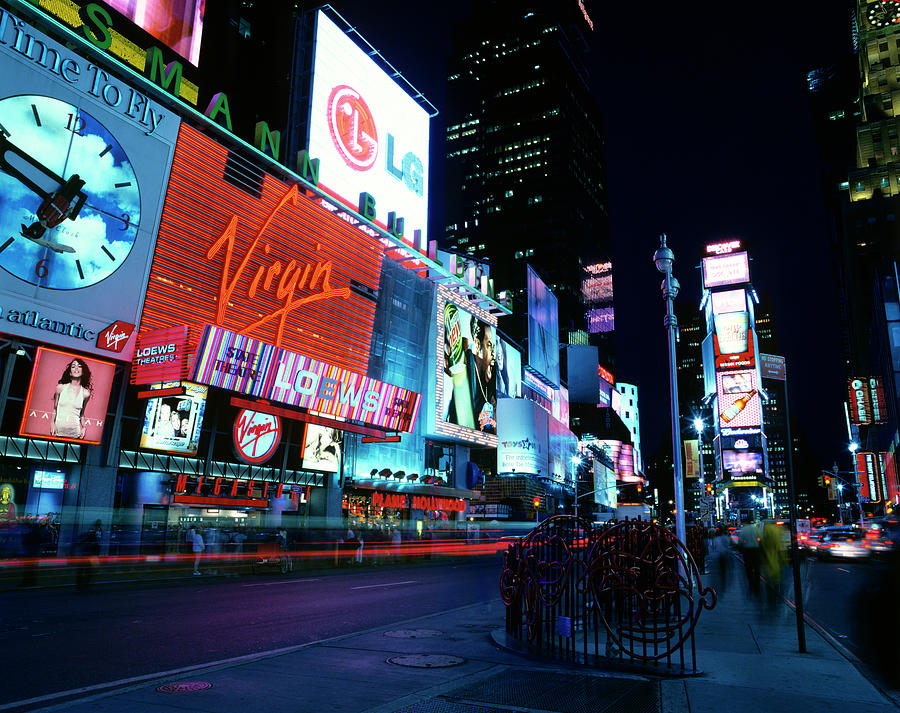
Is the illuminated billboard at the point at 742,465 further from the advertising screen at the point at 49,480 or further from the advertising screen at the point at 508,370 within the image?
the advertising screen at the point at 49,480

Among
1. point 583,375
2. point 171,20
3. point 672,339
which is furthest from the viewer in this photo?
point 583,375

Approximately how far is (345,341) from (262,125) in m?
12.6

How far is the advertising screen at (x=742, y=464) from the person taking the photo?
317 ft

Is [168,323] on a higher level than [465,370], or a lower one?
lower

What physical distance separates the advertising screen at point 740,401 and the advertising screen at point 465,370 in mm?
52393

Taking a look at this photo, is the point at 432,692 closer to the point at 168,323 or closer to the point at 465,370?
the point at 168,323

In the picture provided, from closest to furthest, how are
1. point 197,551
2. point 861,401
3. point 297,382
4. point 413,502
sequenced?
point 197,551, point 297,382, point 413,502, point 861,401

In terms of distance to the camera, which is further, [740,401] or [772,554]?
[740,401]

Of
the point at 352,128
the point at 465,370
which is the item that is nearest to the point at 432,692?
the point at 352,128

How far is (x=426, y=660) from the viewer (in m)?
8.68

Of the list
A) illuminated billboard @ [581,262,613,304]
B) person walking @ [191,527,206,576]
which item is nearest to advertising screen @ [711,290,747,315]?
illuminated billboard @ [581,262,613,304]

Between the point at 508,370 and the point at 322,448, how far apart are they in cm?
3095

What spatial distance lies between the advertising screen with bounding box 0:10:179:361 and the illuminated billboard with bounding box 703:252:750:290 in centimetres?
9776

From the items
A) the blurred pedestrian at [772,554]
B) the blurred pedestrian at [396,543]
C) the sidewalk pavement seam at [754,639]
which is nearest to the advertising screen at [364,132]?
the blurred pedestrian at [396,543]
